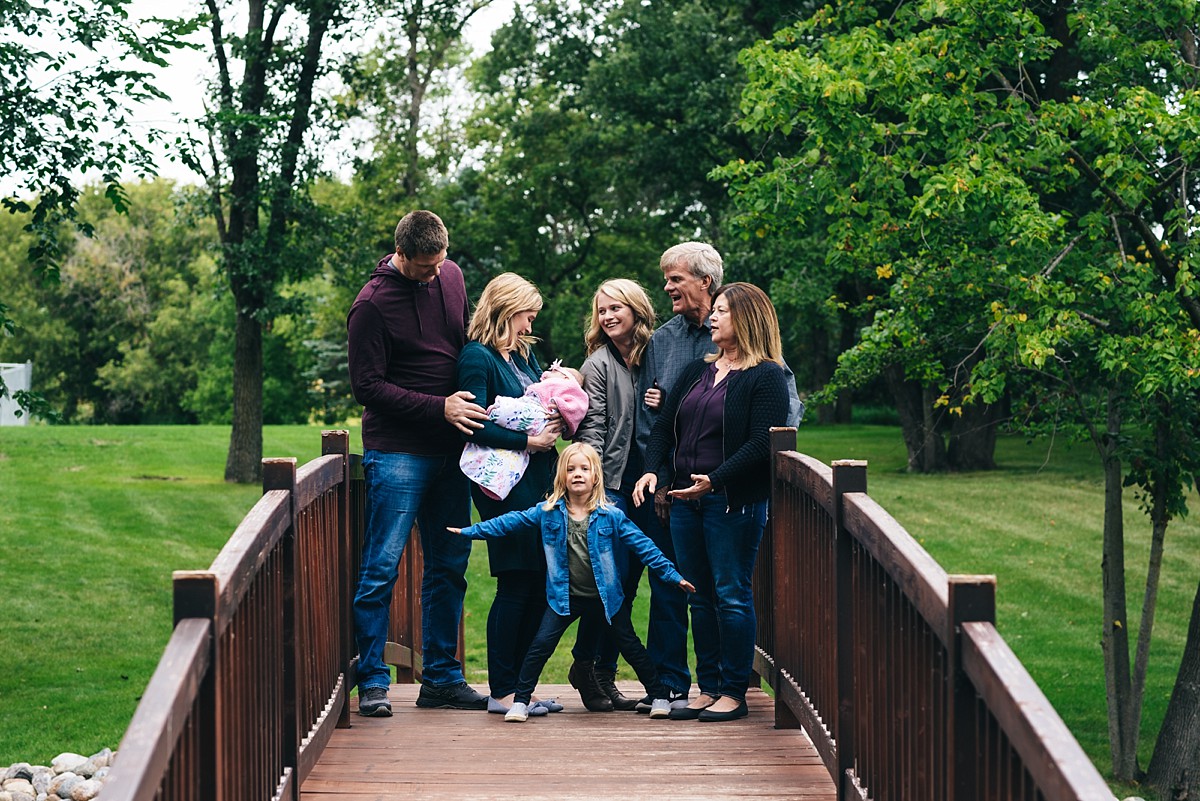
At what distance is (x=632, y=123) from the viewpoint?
2703 centimetres

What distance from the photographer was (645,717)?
5.53m

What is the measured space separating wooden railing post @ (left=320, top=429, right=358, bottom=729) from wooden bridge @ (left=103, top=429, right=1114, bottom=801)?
0.01 meters

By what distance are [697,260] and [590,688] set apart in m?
1.78

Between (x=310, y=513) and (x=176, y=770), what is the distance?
1.86 meters

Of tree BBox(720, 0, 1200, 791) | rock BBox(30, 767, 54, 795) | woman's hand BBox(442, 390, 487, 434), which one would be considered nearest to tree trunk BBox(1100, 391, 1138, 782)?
tree BBox(720, 0, 1200, 791)

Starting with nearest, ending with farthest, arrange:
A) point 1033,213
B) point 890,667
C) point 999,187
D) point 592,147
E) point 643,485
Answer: point 890,667 < point 643,485 < point 999,187 < point 1033,213 < point 592,147

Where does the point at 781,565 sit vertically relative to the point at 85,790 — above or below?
above

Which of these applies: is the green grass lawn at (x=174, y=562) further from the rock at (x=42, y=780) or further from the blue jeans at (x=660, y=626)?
the blue jeans at (x=660, y=626)

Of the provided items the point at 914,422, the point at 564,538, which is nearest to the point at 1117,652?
the point at 564,538

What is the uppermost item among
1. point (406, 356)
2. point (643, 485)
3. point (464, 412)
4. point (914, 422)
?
point (406, 356)

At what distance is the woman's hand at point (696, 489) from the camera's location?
5.14 m

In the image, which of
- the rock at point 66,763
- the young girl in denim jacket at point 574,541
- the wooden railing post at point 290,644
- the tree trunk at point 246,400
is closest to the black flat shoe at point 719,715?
the young girl in denim jacket at point 574,541

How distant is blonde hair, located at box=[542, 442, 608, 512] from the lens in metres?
5.33

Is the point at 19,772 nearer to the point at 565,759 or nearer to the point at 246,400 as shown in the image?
the point at 565,759
